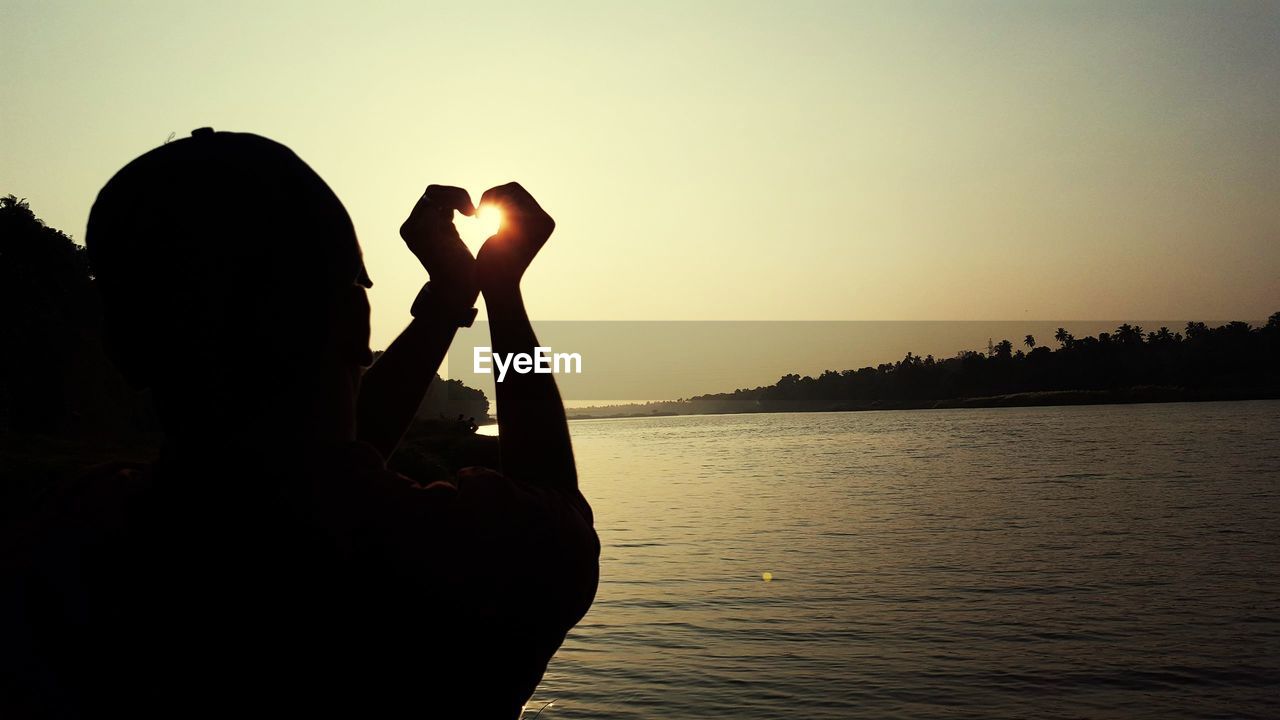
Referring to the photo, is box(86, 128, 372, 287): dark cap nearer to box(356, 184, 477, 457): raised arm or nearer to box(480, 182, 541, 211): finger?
box(480, 182, 541, 211): finger

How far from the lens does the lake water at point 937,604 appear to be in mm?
14992

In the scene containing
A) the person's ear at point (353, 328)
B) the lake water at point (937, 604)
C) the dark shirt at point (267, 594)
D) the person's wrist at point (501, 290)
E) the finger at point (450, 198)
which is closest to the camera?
the dark shirt at point (267, 594)

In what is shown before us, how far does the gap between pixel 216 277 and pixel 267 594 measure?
47cm

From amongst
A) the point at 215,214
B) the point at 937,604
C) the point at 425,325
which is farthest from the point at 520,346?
the point at 937,604

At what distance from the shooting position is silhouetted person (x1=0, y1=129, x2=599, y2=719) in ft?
4.14

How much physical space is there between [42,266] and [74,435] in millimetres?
8154

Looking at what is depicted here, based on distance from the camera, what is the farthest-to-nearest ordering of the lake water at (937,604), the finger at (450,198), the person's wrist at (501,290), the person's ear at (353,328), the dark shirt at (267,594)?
the lake water at (937,604), the finger at (450,198), the person's wrist at (501,290), the person's ear at (353,328), the dark shirt at (267,594)

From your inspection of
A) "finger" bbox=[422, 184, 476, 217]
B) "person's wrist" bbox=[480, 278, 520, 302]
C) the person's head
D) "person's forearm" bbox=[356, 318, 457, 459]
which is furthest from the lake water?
the person's head

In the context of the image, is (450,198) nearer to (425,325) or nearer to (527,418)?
(425,325)

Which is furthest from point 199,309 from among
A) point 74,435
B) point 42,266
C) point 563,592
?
point 42,266

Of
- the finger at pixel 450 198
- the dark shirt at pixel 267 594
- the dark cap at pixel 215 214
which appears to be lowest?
the dark shirt at pixel 267 594

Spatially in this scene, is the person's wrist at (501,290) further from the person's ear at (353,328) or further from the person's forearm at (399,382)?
the person's forearm at (399,382)

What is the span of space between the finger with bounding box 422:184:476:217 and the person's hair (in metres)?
0.44

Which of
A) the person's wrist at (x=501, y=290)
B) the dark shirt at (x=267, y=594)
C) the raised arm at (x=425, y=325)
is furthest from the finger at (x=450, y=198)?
the dark shirt at (x=267, y=594)
